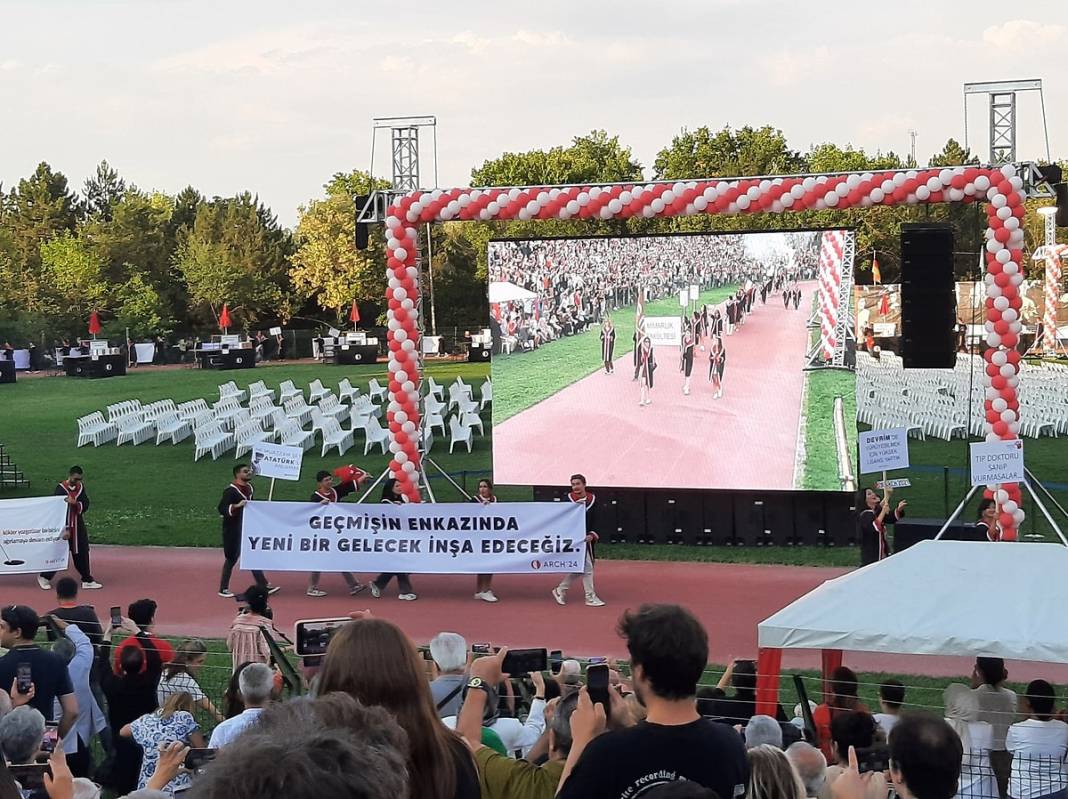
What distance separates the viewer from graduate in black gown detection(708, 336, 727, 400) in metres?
20.2

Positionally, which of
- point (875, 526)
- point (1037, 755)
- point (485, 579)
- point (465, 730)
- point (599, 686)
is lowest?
point (485, 579)

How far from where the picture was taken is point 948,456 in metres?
27.2

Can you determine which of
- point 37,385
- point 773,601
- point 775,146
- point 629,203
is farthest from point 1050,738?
point 775,146

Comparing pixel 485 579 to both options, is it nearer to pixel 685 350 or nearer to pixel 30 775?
pixel 685 350

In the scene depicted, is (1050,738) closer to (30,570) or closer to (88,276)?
(30,570)

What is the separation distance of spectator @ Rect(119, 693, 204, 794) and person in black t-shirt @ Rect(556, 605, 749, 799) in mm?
3394

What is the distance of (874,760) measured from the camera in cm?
582

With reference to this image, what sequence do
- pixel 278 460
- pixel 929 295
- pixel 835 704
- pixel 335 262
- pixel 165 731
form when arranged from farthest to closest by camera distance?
pixel 335 262
pixel 929 295
pixel 278 460
pixel 835 704
pixel 165 731

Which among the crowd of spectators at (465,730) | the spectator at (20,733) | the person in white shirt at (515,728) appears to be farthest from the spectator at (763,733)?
the spectator at (20,733)

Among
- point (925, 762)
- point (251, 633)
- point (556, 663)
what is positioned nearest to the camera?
point (925, 762)

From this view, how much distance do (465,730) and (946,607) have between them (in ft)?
15.8

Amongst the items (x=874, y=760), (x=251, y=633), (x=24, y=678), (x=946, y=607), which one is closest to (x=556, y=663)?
(x=251, y=633)

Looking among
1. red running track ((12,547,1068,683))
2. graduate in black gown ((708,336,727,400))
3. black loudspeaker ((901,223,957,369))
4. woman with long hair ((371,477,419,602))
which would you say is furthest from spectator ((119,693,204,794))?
graduate in black gown ((708,336,727,400))

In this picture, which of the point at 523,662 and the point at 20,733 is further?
the point at 523,662
